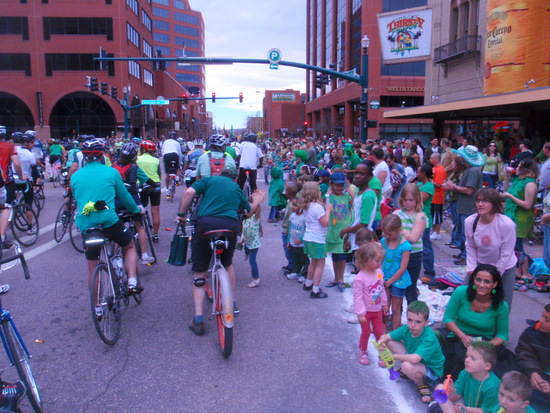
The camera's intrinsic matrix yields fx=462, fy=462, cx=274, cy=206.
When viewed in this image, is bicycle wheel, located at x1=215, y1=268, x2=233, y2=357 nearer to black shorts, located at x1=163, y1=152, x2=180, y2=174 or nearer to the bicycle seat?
the bicycle seat

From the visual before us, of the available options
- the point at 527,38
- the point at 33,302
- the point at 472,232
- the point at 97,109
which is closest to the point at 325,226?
the point at 472,232

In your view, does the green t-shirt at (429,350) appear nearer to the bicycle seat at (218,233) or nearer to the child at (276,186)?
the bicycle seat at (218,233)

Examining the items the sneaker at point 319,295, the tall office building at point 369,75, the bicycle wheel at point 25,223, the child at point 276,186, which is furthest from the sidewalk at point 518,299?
the tall office building at point 369,75

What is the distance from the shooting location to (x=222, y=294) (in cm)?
446

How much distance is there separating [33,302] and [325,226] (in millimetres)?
3885

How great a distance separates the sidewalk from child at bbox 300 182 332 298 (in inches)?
86.7

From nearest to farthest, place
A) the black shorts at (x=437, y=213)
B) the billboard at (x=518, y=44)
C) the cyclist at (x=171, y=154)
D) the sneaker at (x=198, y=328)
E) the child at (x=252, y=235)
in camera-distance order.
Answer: the sneaker at (x=198, y=328)
the child at (x=252, y=235)
the black shorts at (x=437, y=213)
the cyclist at (x=171, y=154)
the billboard at (x=518, y=44)

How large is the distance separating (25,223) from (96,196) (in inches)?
231

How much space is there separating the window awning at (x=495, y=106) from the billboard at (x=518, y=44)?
1.36m

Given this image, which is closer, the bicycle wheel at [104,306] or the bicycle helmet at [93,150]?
the bicycle wheel at [104,306]

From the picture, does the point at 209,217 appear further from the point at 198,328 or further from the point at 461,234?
the point at 461,234

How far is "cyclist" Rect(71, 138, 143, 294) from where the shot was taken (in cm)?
483

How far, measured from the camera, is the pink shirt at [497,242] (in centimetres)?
444

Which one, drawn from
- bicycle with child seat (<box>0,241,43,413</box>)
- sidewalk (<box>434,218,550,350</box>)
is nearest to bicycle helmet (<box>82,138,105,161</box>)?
bicycle with child seat (<box>0,241,43,413</box>)
